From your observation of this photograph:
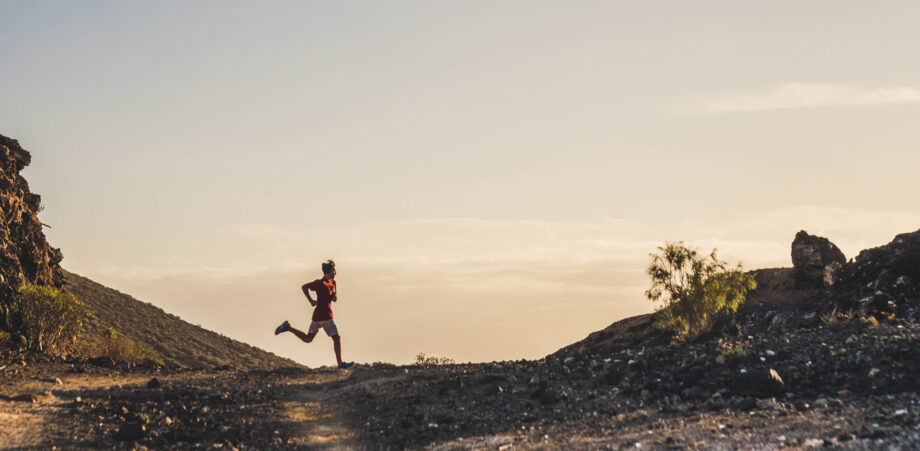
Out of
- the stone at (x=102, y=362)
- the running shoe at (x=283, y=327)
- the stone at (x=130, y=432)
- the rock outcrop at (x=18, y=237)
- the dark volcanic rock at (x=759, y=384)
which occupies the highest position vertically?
the rock outcrop at (x=18, y=237)

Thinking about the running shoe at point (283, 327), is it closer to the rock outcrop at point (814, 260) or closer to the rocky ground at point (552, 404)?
the rocky ground at point (552, 404)

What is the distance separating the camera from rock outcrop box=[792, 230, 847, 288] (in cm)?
3366

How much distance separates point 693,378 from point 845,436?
5.20 meters

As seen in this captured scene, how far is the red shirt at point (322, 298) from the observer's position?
21578mm

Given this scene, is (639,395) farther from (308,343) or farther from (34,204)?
(34,204)

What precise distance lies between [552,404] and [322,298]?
8.73 meters

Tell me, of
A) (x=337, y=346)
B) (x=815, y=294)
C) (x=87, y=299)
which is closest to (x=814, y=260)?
(x=815, y=294)

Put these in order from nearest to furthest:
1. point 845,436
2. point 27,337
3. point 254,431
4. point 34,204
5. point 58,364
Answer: point 845,436 → point 254,431 → point 58,364 → point 27,337 → point 34,204

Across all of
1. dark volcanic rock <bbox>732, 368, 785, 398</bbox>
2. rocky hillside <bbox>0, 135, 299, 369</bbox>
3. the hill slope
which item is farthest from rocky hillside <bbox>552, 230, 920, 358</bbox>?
rocky hillside <bbox>0, 135, 299, 369</bbox>

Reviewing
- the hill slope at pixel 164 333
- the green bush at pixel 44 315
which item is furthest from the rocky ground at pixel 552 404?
the hill slope at pixel 164 333

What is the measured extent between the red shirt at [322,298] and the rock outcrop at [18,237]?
30.2 feet

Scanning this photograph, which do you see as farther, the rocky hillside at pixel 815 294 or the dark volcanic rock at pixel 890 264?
the dark volcanic rock at pixel 890 264

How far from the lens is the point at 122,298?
141 ft

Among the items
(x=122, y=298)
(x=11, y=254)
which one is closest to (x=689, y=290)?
(x=11, y=254)
